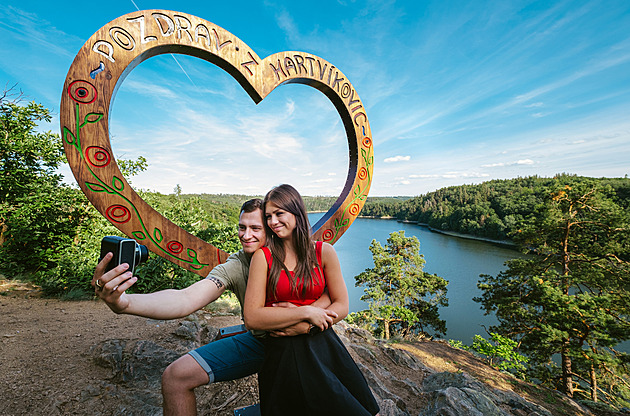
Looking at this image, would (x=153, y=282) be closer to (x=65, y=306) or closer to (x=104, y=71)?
(x=65, y=306)

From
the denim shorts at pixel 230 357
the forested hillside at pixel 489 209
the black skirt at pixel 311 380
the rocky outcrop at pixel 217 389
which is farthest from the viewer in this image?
the forested hillside at pixel 489 209

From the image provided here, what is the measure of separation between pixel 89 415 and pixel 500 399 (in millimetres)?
4104

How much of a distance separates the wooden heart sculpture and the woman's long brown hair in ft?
3.66

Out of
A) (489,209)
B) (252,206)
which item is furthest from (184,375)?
(489,209)

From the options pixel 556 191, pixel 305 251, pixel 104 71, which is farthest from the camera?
pixel 556 191

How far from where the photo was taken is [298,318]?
55.5 inches

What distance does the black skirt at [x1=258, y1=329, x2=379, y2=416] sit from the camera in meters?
1.33

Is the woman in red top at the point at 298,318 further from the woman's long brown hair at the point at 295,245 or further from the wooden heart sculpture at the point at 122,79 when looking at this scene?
the wooden heart sculpture at the point at 122,79

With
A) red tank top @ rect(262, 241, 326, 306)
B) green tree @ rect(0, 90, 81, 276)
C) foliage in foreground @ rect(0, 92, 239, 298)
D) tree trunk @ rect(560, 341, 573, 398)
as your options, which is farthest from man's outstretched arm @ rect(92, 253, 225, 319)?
tree trunk @ rect(560, 341, 573, 398)

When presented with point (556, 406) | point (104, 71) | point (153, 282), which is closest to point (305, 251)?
point (104, 71)

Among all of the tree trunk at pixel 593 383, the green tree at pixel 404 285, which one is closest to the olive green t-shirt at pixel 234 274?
the tree trunk at pixel 593 383

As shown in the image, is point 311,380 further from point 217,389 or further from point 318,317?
point 217,389

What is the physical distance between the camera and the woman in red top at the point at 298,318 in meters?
1.36

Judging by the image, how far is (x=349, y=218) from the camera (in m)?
3.19
